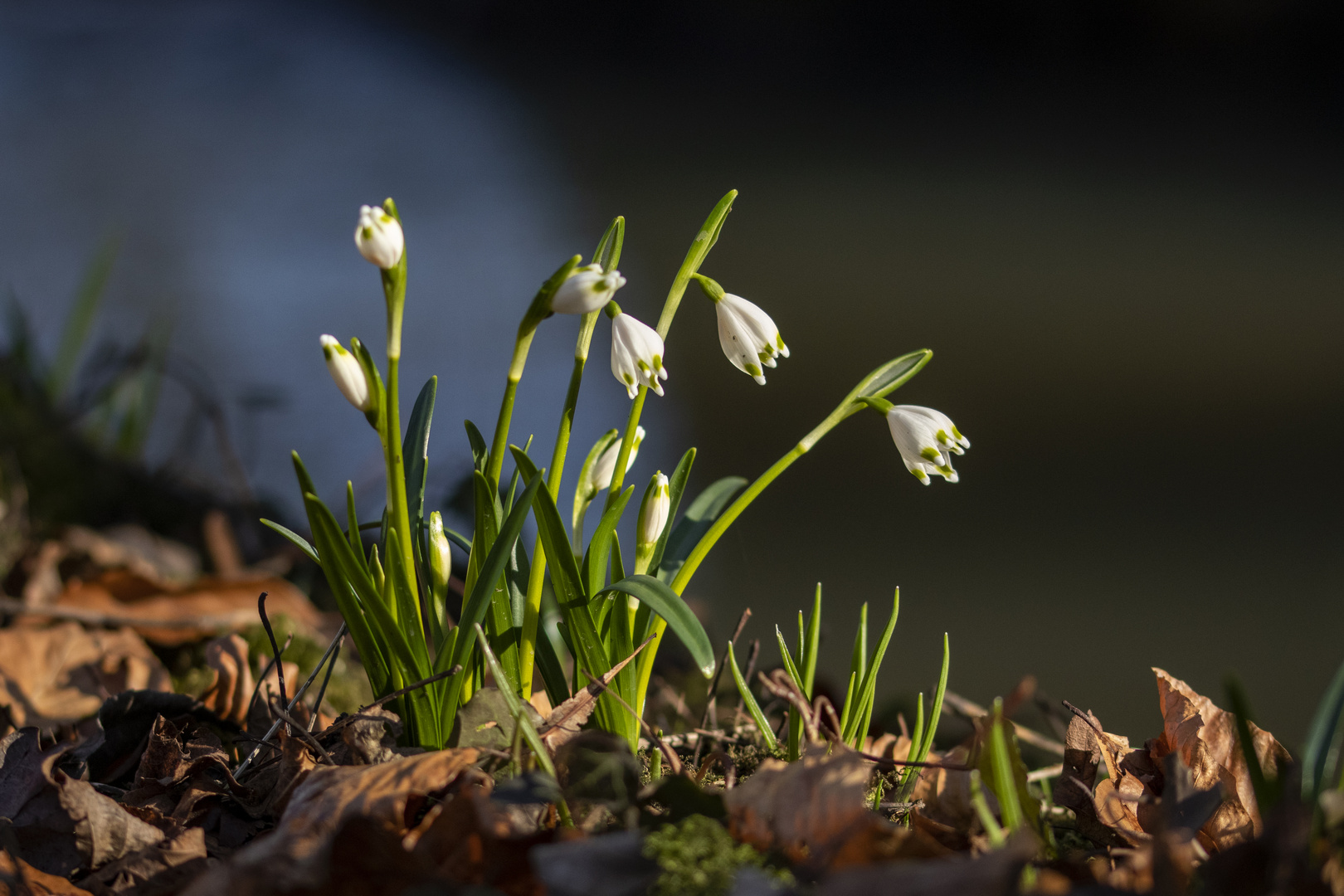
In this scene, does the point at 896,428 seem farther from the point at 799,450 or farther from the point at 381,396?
the point at 381,396

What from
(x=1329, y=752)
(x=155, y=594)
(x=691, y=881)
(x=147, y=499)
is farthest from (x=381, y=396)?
(x=147, y=499)

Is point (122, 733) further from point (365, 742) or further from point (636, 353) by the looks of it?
point (636, 353)

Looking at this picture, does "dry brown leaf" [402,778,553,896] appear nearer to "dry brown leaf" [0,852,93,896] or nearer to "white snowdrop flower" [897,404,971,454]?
"dry brown leaf" [0,852,93,896]

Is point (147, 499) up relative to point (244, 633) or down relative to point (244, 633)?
down

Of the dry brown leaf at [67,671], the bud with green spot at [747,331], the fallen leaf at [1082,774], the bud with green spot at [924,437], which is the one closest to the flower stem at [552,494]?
the bud with green spot at [747,331]

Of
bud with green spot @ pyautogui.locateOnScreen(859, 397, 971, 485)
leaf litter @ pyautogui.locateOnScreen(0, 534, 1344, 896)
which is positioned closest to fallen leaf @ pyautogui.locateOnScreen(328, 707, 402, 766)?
leaf litter @ pyautogui.locateOnScreen(0, 534, 1344, 896)

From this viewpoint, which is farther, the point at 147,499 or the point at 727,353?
the point at 147,499
